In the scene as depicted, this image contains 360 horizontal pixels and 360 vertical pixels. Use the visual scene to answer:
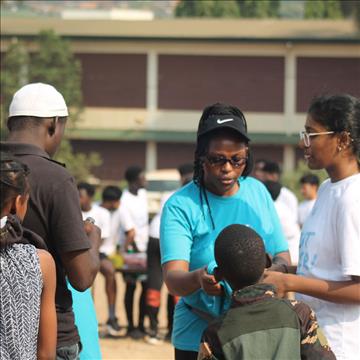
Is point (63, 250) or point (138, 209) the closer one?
point (63, 250)

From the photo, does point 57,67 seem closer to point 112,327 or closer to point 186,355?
point 112,327

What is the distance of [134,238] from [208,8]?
1880cm

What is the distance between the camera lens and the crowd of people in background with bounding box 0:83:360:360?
10.7 feet

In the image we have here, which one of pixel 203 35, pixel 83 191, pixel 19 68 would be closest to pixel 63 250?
pixel 83 191

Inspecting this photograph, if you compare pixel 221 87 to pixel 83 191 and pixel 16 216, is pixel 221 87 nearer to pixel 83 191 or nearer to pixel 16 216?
pixel 83 191

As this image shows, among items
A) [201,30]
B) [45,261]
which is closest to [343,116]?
[45,261]

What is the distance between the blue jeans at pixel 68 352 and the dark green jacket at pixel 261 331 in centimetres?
82

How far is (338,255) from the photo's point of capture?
12.7 feet

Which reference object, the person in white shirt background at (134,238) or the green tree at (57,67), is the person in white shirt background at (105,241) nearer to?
the person in white shirt background at (134,238)

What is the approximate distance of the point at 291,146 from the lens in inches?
1307

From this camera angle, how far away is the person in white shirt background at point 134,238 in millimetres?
11031

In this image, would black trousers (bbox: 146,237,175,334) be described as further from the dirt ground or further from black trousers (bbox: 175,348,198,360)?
black trousers (bbox: 175,348,198,360)

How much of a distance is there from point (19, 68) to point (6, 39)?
5.00ft

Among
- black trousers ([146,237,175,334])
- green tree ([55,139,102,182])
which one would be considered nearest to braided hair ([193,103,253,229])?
black trousers ([146,237,175,334])
